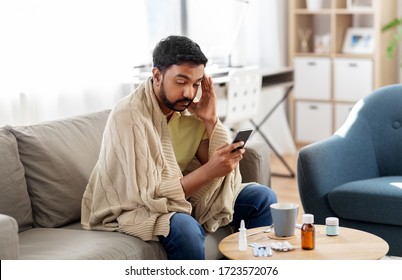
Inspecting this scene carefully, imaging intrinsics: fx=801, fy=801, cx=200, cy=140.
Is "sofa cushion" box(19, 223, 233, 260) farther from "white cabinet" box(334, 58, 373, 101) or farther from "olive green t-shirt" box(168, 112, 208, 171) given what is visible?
"white cabinet" box(334, 58, 373, 101)

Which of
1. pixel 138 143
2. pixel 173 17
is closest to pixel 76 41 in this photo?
pixel 173 17

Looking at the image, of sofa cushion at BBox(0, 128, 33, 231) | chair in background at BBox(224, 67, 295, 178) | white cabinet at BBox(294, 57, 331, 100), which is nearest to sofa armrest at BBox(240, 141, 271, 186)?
sofa cushion at BBox(0, 128, 33, 231)

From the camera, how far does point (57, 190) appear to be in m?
3.11

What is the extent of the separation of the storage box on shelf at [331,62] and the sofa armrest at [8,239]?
410 centimetres

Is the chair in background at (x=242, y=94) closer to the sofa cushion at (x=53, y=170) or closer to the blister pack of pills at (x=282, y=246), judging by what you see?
the sofa cushion at (x=53, y=170)

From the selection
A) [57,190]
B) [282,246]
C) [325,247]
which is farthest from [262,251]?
[57,190]

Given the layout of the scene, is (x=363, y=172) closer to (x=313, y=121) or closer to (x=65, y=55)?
(x=65, y=55)

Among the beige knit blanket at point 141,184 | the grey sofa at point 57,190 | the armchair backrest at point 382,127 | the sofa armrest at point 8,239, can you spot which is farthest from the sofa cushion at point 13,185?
the armchair backrest at point 382,127

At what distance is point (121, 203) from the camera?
9.71 feet

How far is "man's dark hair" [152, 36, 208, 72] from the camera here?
2879mm

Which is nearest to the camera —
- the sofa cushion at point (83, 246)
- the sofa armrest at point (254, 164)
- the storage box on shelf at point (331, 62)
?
the sofa cushion at point (83, 246)

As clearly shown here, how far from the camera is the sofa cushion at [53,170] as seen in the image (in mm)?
3090

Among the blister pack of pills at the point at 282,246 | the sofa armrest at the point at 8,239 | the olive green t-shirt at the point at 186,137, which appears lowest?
the blister pack of pills at the point at 282,246
